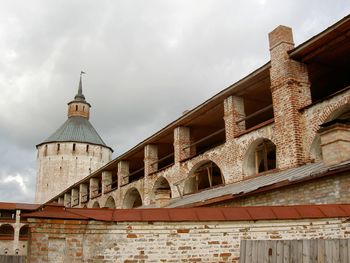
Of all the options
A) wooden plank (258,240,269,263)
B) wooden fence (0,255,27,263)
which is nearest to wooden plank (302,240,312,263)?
wooden plank (258,240,269,263)

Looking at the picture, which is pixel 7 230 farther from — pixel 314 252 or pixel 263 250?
pixel 314 252

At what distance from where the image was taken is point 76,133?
47.1 metres

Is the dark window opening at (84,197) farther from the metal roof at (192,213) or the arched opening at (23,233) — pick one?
the metal roof at (192,213)

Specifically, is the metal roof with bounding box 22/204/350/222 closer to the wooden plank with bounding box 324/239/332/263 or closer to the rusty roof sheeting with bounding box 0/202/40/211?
the wooden plank with bounding box 324/239/332/263

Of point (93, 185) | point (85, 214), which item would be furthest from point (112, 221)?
point (93, 185)

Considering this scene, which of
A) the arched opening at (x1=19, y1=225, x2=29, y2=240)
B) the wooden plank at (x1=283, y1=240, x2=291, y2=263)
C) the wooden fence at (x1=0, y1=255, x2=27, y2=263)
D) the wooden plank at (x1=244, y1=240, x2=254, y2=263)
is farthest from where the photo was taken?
the arched opening at (x1=19, y1=225, x2=29, y2=240)

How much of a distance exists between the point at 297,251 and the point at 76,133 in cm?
4375

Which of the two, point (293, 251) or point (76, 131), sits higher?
point (76, 131)

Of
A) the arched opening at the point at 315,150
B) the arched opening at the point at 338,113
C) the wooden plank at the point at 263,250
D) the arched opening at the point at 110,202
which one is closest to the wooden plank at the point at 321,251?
the wooden plank at the point at 263,250

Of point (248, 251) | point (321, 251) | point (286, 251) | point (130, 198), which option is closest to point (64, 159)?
point (130, 198)

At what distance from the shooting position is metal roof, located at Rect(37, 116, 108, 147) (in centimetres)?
4641

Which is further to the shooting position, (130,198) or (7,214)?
(7,214)

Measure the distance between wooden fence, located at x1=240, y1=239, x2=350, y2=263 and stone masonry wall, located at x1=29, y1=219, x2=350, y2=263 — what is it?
828mm

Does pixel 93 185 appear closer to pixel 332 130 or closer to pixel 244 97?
pixel 244 97
